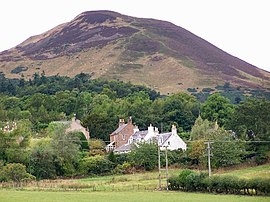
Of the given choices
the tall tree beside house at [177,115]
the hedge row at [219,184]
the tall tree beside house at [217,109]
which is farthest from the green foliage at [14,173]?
the tall tree beside house at [217,109]

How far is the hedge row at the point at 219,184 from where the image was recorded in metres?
45.5

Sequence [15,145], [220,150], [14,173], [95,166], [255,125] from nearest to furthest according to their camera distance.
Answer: [14,173], [220,150], [15,145], [95,166], [255,125]

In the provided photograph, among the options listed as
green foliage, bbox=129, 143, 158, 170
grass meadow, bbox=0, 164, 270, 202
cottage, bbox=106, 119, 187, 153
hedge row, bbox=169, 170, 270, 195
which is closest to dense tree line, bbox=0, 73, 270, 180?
green foliage, bbox=129, 143, 158, 170

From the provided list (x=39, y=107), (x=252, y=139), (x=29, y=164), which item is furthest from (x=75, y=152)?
(x=39, y=107)

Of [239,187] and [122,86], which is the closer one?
[239,187]

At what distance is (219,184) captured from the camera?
4875cm

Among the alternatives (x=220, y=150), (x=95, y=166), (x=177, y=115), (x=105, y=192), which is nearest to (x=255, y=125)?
(x=220, y=150)

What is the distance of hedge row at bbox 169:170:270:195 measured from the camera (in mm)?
45509

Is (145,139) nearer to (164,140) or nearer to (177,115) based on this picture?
(164,140)

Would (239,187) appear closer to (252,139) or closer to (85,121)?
(252,139)

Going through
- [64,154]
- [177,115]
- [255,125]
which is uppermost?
[177,115]

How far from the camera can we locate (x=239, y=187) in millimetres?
47188

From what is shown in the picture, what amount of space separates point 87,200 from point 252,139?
133ft

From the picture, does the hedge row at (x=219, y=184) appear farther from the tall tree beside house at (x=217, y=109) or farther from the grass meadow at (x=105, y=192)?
the tall tree beside house at (x=217, y=109)
